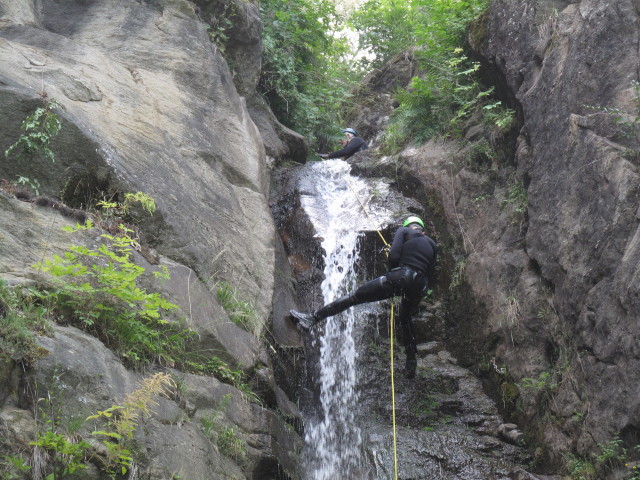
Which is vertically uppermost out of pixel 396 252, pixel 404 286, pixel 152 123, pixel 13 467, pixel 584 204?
pixel 584 204

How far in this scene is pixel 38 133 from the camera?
531 cm

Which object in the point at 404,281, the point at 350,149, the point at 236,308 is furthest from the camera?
the point at 350,149

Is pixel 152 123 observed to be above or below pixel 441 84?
below

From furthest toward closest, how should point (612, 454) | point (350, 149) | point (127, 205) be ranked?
point (350, 149), point (127, 205), point (612, 454)

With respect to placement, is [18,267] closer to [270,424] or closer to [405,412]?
[270,424]

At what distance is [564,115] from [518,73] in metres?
1.79

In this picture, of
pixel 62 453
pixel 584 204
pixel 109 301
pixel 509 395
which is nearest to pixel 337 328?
pixel 509 395

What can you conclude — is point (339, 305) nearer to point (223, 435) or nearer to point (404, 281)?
point (404, 281)

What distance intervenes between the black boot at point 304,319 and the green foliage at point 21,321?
13.6 ft

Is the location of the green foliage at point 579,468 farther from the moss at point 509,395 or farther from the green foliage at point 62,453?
the green foliage at point 62,453

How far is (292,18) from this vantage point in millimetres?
13758

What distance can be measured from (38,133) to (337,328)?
502 cm

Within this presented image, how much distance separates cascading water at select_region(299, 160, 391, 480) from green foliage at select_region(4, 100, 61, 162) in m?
4.55

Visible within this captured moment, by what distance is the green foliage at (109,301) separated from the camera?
155 inches
